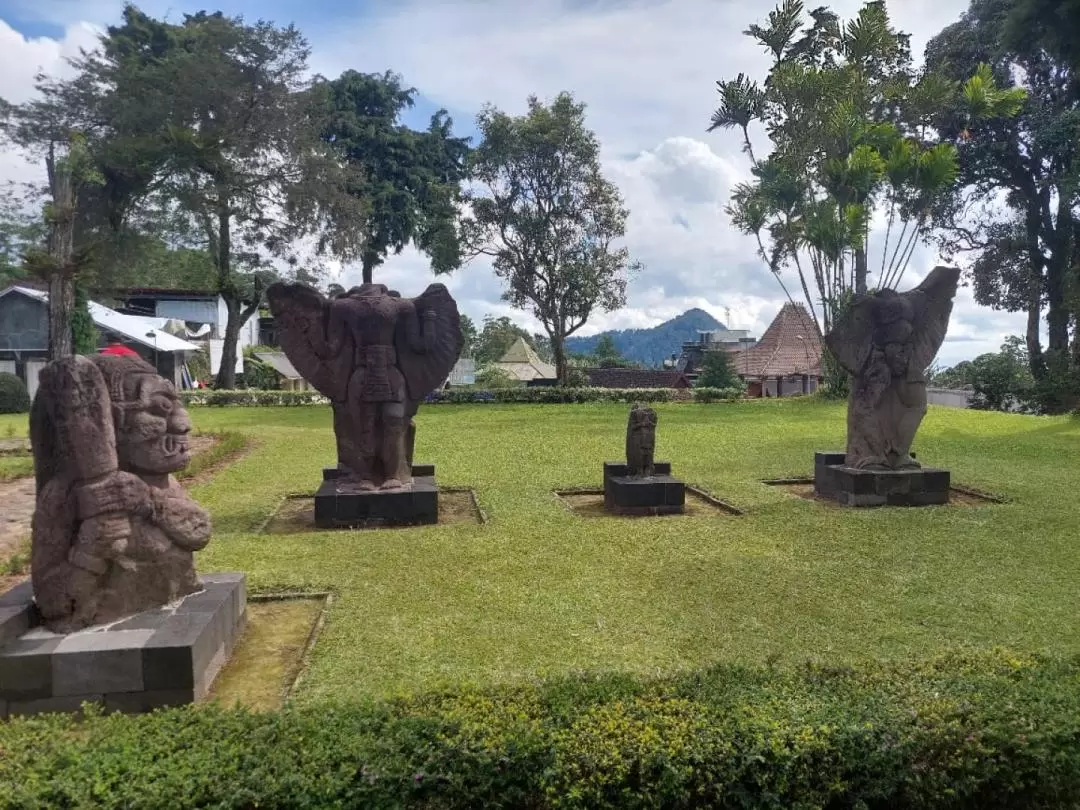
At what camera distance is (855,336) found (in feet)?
29.8

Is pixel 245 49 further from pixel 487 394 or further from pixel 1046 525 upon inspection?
pixel 1046 525

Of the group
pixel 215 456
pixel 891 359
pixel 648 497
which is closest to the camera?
pixel 648 497

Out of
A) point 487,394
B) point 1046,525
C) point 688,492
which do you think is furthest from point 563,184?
point 1046,525

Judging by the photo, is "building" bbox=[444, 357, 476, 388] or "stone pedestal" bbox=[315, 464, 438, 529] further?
"building" bbox=[444, 357, 476, 388]

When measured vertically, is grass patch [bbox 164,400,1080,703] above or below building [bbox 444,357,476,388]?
below

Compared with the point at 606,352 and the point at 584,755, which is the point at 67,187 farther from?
the point at 606,352

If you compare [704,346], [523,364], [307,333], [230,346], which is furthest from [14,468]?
[704,346]

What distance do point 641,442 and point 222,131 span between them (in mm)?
22127

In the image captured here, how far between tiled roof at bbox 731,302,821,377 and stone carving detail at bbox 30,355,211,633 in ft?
99.6

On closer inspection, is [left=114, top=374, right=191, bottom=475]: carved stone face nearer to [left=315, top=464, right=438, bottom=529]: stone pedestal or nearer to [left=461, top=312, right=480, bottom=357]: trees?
[left=315, top=464, right=438, bottom=529]: stone pedestal

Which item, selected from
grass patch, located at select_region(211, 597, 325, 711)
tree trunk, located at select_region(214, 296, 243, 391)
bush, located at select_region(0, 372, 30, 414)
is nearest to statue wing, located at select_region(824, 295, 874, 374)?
grass patch, located at select_region(211, 597, 325, 711)

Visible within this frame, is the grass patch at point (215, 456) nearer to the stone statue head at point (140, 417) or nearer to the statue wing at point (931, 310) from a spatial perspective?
the stone statue head at point (140, 417)

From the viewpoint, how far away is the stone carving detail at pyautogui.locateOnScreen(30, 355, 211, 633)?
4039mm

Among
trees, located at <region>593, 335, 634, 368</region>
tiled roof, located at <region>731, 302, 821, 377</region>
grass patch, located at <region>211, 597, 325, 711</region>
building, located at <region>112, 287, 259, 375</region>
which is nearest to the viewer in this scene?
grass patch, located at <region>211, 597, 325, 711</region>
